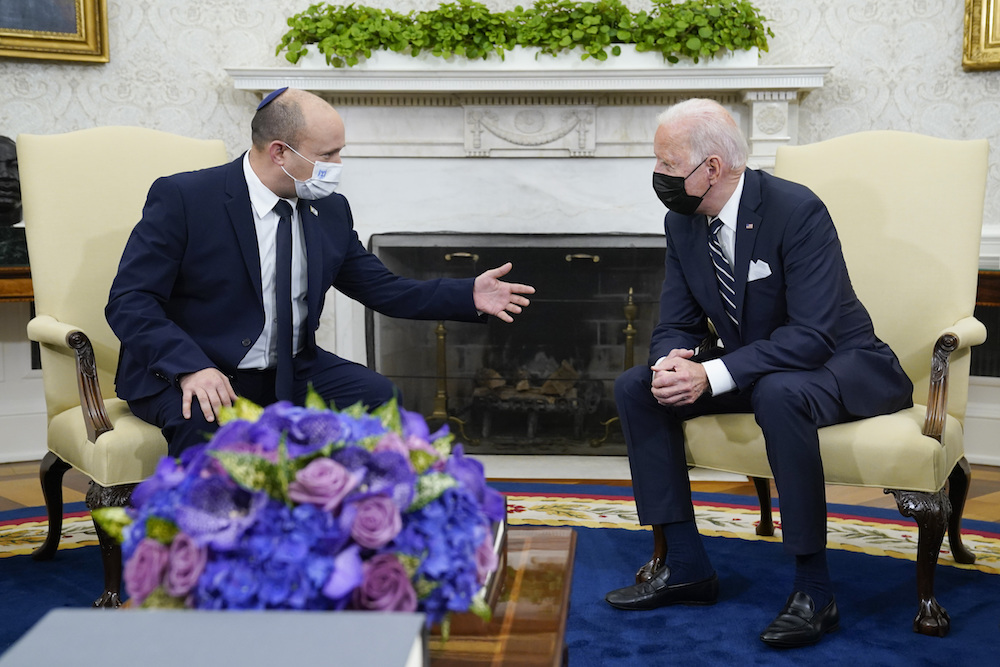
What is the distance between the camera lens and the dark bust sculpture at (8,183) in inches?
138

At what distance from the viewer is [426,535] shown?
41.8 inches

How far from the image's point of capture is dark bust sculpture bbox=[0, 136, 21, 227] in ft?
11.5

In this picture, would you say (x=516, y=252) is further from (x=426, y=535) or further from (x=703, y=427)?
(x=426, y=535)

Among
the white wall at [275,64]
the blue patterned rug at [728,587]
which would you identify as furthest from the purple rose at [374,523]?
the white wall at [275,64]

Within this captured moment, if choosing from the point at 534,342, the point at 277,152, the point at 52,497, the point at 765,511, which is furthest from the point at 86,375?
the point at 534,342

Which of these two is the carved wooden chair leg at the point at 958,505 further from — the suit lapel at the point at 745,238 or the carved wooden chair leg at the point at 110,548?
the carved wooden chair leg at the point at 110,548

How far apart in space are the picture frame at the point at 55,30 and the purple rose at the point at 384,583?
3.43m

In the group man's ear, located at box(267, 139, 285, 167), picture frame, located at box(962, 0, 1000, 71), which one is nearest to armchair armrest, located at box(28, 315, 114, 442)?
man's ear, located at box(267, 139, 285, 167)

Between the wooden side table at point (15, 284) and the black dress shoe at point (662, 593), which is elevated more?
the wooden side table at point (15, 284)

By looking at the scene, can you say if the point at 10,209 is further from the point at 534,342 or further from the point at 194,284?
the point at 534,342

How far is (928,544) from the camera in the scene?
6.84ft

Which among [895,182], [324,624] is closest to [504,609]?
[324,624]

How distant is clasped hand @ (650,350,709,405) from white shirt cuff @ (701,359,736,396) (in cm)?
1

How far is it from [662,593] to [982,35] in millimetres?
2717
